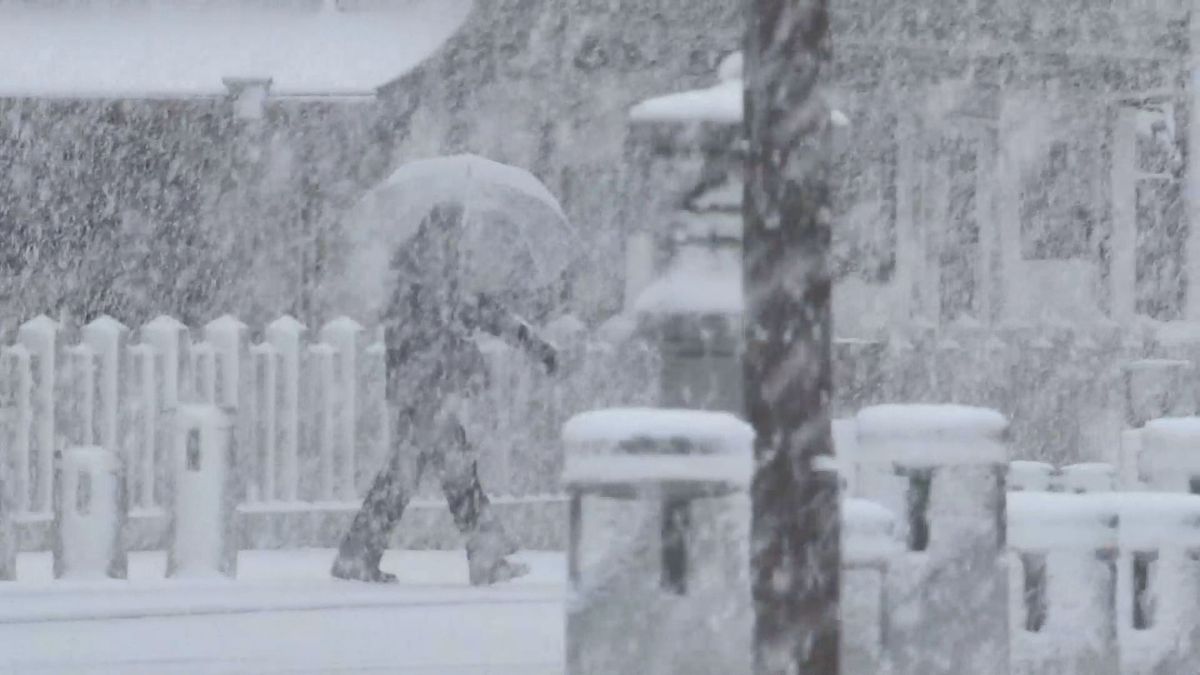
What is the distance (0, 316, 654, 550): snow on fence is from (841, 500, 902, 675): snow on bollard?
5367mm

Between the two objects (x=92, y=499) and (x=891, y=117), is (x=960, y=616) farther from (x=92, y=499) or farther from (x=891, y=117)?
(x=891, y=117)

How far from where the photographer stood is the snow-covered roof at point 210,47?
1359 centimetres

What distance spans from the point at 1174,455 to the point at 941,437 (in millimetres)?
1054

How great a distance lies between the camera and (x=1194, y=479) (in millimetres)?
7141

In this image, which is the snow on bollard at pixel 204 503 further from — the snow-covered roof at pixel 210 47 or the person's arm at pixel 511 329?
the snow-covered roof at pixel 210 47

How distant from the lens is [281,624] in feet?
28.0

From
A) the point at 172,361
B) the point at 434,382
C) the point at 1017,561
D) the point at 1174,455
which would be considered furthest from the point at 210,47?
the point at 1017,561

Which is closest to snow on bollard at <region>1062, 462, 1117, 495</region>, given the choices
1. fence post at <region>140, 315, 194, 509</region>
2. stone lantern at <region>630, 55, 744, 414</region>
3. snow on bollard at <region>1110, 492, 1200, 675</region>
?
snow on bollard at <region>1110, 492, 1200, 675</region>

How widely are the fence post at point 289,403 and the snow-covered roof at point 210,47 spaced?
7.45 ft

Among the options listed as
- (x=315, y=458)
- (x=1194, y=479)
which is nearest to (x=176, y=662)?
(x=1194, y=479)

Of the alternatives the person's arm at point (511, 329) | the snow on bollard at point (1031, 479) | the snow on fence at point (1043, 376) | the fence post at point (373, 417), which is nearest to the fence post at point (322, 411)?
the fence post at point (373, 417)

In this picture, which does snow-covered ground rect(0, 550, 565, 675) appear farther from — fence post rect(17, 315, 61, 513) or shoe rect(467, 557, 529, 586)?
fence post rect(17, 315, 61, 513)

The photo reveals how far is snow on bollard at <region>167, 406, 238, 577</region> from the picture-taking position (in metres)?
9.91

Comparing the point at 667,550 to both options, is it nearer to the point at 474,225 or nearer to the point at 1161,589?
the point at 1161,589
